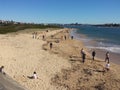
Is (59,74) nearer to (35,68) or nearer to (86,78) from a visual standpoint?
(86,78)

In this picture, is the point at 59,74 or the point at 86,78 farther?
the point at 59,74

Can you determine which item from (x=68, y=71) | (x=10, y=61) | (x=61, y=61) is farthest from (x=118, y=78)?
(x=10, y=61)

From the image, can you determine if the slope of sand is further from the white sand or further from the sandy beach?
the white sand

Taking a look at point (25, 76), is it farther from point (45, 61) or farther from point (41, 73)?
point (45, 61)

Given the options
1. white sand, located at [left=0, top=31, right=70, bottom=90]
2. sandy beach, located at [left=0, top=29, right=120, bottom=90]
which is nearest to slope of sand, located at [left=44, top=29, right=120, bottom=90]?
sandy beach, located at [left=0, top=29, right=120, bottom=90]

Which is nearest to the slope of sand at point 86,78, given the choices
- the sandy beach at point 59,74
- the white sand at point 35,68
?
the sandy beach at point 59,74

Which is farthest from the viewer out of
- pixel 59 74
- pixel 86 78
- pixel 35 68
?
pixel 35 68

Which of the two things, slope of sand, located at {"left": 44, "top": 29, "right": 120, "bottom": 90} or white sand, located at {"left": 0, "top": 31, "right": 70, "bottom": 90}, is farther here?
white sand, located at {"left": 0, "top": 31, "right": 70, "bottom": 90}

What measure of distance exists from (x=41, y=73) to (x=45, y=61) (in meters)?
5.45

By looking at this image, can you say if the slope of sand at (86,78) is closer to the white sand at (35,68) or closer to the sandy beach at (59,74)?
the sandy beach at (59,74)

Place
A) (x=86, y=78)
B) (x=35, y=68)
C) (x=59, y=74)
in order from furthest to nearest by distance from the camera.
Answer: (x=35, y=68), (x=59, y=74), (x=86, y=78)

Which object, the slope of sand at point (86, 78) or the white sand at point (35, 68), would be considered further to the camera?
the white sand at point (35, 68)

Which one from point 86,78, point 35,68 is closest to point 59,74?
point 86,78

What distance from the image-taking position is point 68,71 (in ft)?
74.8
